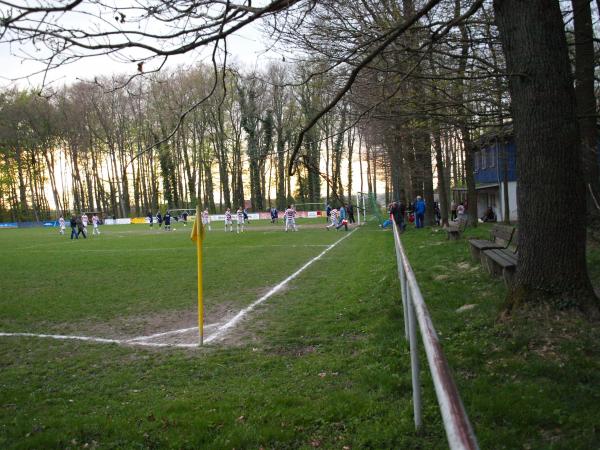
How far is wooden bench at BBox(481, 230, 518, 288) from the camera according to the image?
717cm

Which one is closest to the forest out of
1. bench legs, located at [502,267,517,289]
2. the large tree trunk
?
the large tree trunk

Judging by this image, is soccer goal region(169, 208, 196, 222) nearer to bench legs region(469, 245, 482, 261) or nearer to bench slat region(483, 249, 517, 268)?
bench legs region(469, 245, 482, 261)

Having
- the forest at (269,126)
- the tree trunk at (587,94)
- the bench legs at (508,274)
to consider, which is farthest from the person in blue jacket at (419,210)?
the bench legs at (508,274)

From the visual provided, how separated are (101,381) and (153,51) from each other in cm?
347

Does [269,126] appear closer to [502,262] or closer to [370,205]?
[502,262]

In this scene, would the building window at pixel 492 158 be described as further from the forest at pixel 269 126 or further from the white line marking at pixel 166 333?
the white line marking at pixel 166 333

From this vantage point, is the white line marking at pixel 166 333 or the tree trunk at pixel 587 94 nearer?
the white line marking at pixel 166 333

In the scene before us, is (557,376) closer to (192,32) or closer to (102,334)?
(192,32)

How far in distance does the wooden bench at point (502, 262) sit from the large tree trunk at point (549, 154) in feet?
5.66

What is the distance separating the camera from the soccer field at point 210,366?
12.9 ft

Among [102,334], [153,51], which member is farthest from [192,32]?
[102,334]

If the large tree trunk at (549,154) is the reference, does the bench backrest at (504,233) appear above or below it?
below

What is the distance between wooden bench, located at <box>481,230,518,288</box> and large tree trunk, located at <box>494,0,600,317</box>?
→ 1726 mm

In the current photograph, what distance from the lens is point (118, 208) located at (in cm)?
7788
